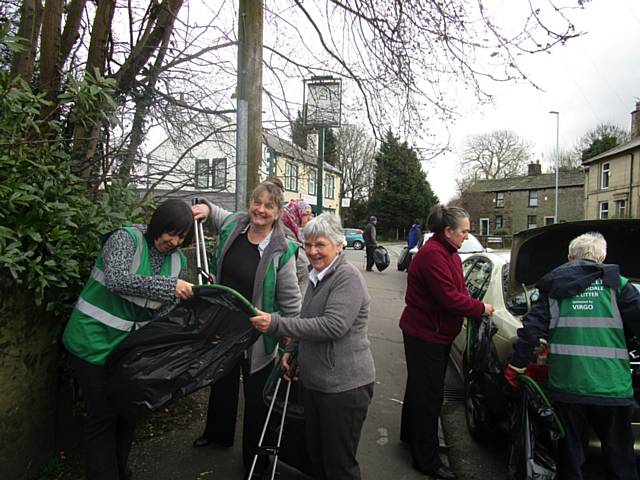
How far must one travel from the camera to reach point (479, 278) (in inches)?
205

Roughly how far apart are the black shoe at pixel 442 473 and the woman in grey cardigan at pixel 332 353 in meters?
1.08

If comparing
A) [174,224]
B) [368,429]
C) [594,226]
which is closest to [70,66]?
[174,224]

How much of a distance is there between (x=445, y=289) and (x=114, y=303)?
2.04 metres

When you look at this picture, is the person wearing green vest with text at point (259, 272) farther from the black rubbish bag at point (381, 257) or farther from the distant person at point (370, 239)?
the distant person at point (370, 239)

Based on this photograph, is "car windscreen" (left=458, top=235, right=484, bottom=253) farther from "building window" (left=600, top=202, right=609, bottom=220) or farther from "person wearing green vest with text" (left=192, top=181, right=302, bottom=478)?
"building window" (left=600, top=202, right=609, bottom=220)

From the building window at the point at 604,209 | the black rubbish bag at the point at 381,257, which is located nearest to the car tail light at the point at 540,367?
the black rubbish bag at the point at 381,257

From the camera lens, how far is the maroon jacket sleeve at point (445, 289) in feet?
10.2

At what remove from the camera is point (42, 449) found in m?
2.78

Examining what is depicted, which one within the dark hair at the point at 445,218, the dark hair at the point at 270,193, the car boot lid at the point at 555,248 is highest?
the dark hair at the point at 270,193

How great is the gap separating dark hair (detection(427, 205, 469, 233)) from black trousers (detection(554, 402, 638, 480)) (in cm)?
132

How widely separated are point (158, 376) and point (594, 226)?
12.1ft

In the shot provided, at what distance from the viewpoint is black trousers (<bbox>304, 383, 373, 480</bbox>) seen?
7.99 feet

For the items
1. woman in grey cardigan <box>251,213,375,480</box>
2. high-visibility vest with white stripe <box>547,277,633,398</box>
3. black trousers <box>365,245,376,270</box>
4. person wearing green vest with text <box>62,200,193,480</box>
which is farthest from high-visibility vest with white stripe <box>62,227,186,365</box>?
black trousers <box>365,245,376,270</box>

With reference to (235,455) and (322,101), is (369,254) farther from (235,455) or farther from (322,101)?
(235,455)
